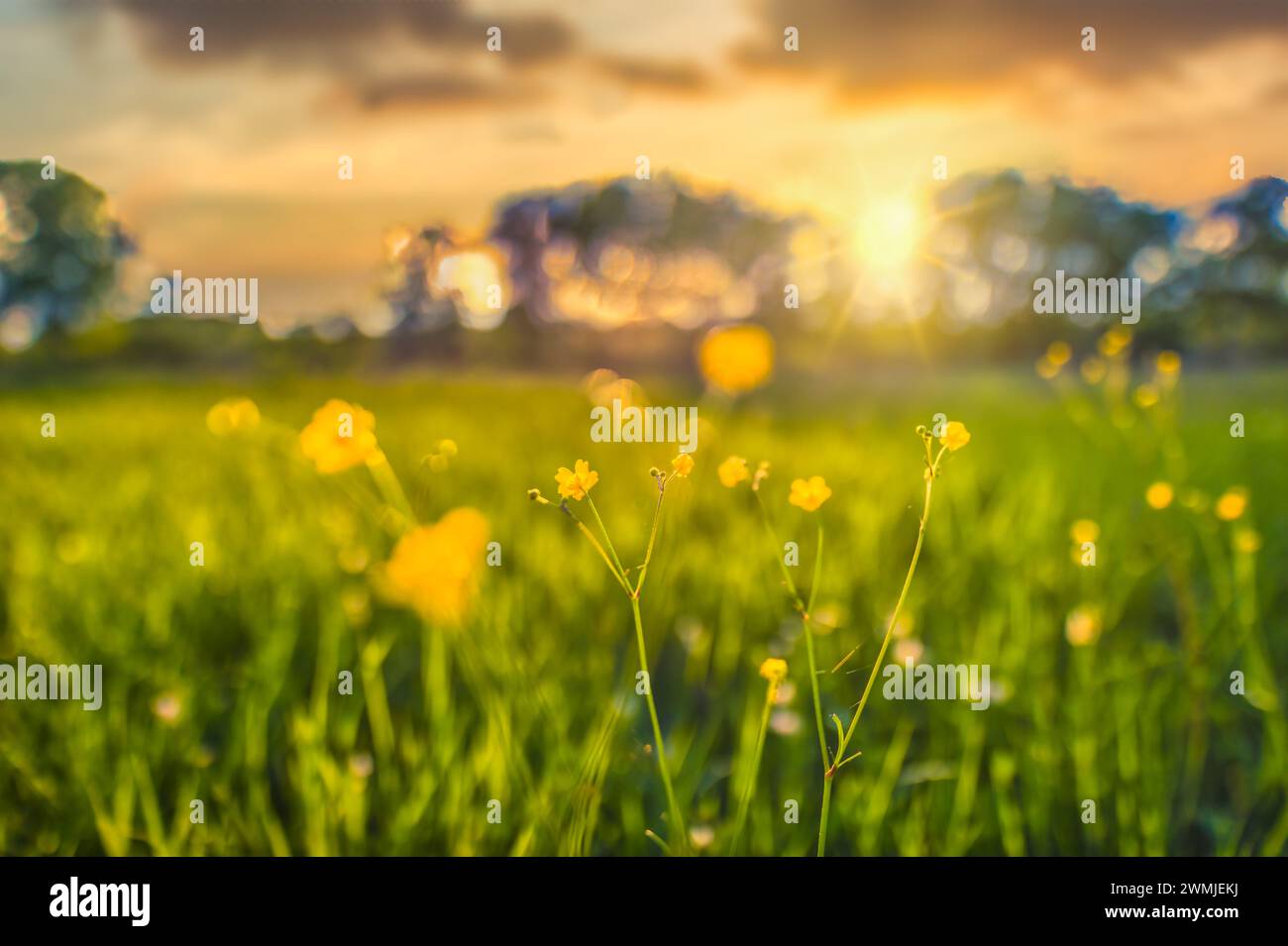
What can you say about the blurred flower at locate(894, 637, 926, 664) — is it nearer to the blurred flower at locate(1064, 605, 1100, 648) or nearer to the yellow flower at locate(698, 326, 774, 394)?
the blurred flower at locate(1064, 605, 1100, 648)

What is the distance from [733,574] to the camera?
229 centimetres

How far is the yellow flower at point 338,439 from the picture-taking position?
4.08 feet

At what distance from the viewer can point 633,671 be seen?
1.78 m

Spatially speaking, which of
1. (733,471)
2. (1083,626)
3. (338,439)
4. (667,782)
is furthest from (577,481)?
(1083,626)

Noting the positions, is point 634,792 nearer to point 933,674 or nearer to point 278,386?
point 933,674

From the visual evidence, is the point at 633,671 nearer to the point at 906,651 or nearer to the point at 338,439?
the point at 906,651

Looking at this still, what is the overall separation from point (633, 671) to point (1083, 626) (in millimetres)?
878

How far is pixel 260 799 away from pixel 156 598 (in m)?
1.01

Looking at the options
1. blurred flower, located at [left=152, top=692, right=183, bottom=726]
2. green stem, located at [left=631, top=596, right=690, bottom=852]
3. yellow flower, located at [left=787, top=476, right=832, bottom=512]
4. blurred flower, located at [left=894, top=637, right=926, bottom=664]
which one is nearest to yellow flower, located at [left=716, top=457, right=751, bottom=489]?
yellow flower, located at [left=787, top=476, right=832, bottom=512]

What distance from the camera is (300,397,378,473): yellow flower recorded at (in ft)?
4.08

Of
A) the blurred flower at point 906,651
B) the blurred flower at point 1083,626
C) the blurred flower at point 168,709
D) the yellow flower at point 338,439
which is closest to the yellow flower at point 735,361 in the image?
the blurred flower at point 906,651

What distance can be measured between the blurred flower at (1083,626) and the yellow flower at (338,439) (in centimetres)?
136

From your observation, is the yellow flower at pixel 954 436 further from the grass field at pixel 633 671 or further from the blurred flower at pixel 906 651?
the blurred flower at pixel 906 651
